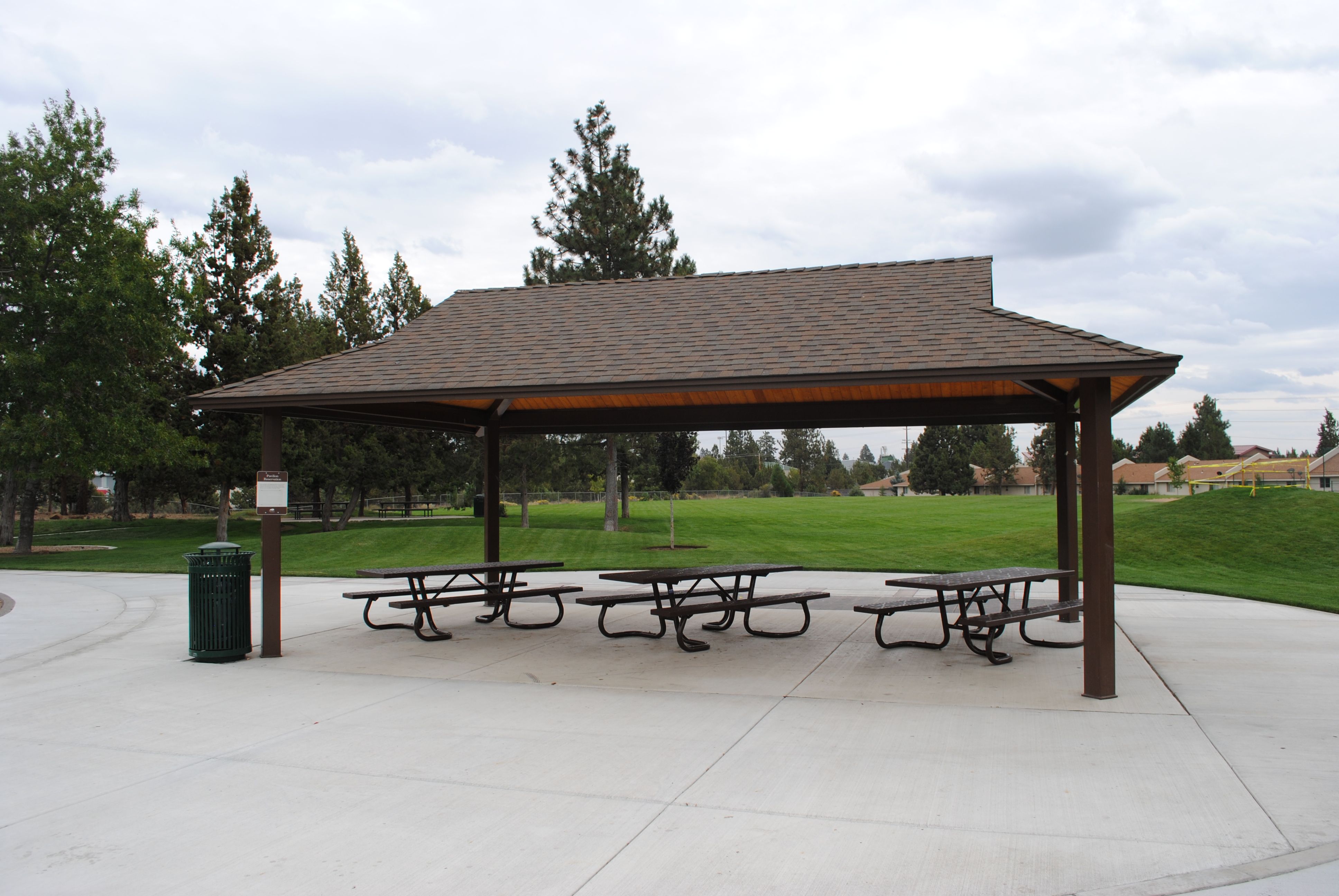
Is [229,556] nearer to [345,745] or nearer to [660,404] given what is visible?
[345,745]

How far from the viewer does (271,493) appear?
8.65 m

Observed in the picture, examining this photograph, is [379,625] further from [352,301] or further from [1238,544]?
[352,301]

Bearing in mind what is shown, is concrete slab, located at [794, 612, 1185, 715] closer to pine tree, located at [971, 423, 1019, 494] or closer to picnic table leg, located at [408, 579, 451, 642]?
picnic table leg, located at [408, 579, 451, 642]

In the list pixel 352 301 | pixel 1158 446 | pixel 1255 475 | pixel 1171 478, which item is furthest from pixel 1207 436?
pixel 352 301

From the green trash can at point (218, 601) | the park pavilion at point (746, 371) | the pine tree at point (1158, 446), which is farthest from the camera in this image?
the pine tree at point (1158, 446)

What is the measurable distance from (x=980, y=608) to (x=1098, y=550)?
2.17 meters

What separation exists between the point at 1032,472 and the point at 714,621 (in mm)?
90240

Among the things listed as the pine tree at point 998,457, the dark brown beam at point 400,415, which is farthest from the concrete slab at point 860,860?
the pine tree at point 998,457

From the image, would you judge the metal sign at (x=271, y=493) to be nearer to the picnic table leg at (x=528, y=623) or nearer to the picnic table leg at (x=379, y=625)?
the picnic table leg at (x=379, y=625)

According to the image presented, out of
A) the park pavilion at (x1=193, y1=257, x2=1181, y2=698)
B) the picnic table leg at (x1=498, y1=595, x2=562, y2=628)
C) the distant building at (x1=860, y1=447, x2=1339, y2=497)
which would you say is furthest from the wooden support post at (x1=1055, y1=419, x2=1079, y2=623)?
the distant building at (x1=860, y1=447, x2=1339, y2=497)

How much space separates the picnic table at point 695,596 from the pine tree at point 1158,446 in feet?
310

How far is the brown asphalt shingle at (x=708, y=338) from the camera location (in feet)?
23.9

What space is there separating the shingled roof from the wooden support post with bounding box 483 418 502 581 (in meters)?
0.36

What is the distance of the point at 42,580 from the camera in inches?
693
